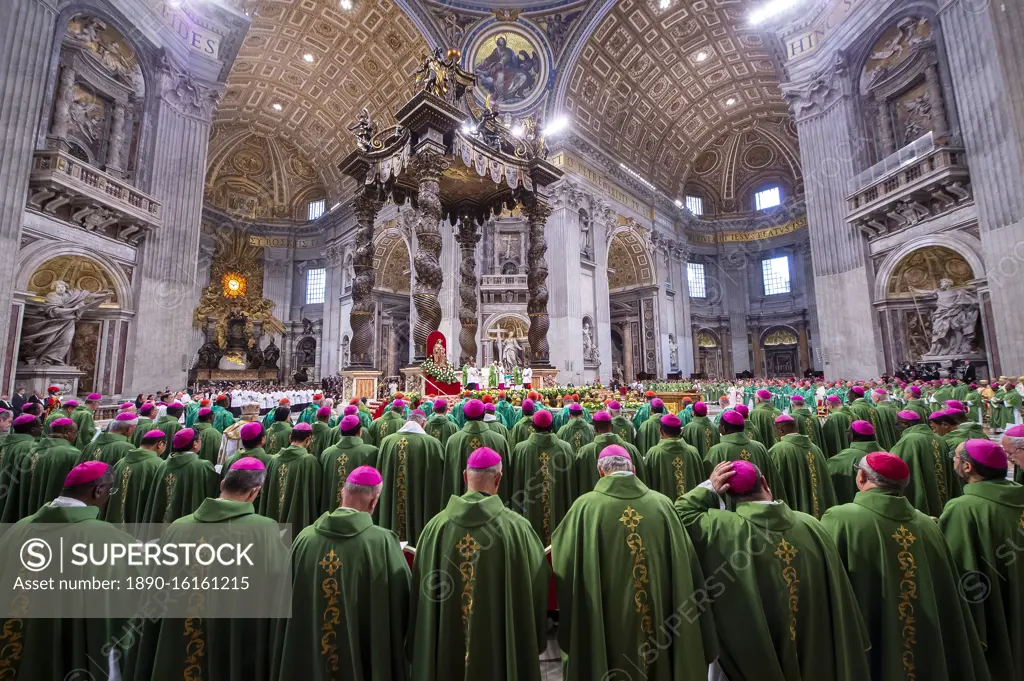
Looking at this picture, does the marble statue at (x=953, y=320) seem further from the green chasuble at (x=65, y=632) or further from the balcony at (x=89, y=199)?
the balcony at (x=89, y=199)

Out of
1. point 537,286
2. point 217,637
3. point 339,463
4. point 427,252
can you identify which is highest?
point 427,252

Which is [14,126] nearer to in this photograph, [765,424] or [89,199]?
[89,199]

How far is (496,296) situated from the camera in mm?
19266

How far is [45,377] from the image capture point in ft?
33.1

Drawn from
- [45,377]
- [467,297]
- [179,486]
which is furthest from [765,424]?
[45,377]

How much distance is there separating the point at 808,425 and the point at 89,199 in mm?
15441

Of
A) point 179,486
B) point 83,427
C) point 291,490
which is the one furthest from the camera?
point 83,427

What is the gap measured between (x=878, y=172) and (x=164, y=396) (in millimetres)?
20600

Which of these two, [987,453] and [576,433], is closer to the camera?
[987,453]

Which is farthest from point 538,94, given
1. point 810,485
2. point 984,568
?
point 984,568

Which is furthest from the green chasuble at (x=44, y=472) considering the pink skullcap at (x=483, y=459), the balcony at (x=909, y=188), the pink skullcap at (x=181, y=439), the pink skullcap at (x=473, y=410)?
the balcony at (x=909, y=188)

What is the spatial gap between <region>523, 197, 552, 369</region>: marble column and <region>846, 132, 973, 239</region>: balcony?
947 cm

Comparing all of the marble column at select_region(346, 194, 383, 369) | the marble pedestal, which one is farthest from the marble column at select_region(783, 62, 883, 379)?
the marble pedestal

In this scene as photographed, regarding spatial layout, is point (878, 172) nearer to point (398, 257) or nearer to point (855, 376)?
point (855, 376)
